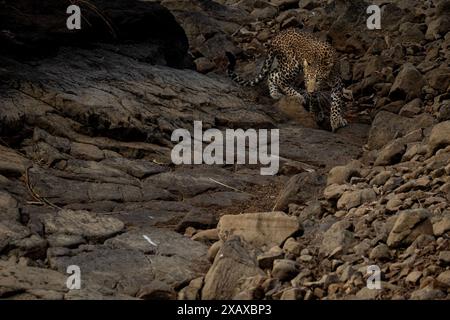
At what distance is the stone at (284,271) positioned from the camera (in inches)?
320

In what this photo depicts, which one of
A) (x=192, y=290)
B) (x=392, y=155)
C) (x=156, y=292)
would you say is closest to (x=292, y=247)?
(x=192, y=290)

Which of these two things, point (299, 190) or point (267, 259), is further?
point (299, 190)

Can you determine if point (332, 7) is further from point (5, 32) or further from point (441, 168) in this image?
point (441, 168)

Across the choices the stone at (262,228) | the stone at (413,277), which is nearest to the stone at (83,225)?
the stone at (262,228)

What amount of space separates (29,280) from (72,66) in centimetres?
642

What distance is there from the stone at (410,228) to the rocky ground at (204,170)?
2 cm

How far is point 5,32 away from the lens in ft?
44.6

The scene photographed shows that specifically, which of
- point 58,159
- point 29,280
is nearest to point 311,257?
point 29,280

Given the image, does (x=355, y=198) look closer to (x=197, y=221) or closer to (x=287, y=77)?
(x=197, y=221)

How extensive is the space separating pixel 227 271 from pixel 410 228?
74.4 inches

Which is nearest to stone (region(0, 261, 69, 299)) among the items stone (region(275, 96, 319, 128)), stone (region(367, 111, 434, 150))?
stone (region(367, 111, 434, 150))

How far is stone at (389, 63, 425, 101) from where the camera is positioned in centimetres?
1445

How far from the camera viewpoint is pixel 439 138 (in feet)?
33.9

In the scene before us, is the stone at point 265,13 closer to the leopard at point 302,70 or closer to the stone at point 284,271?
the leopard at point 302,70
